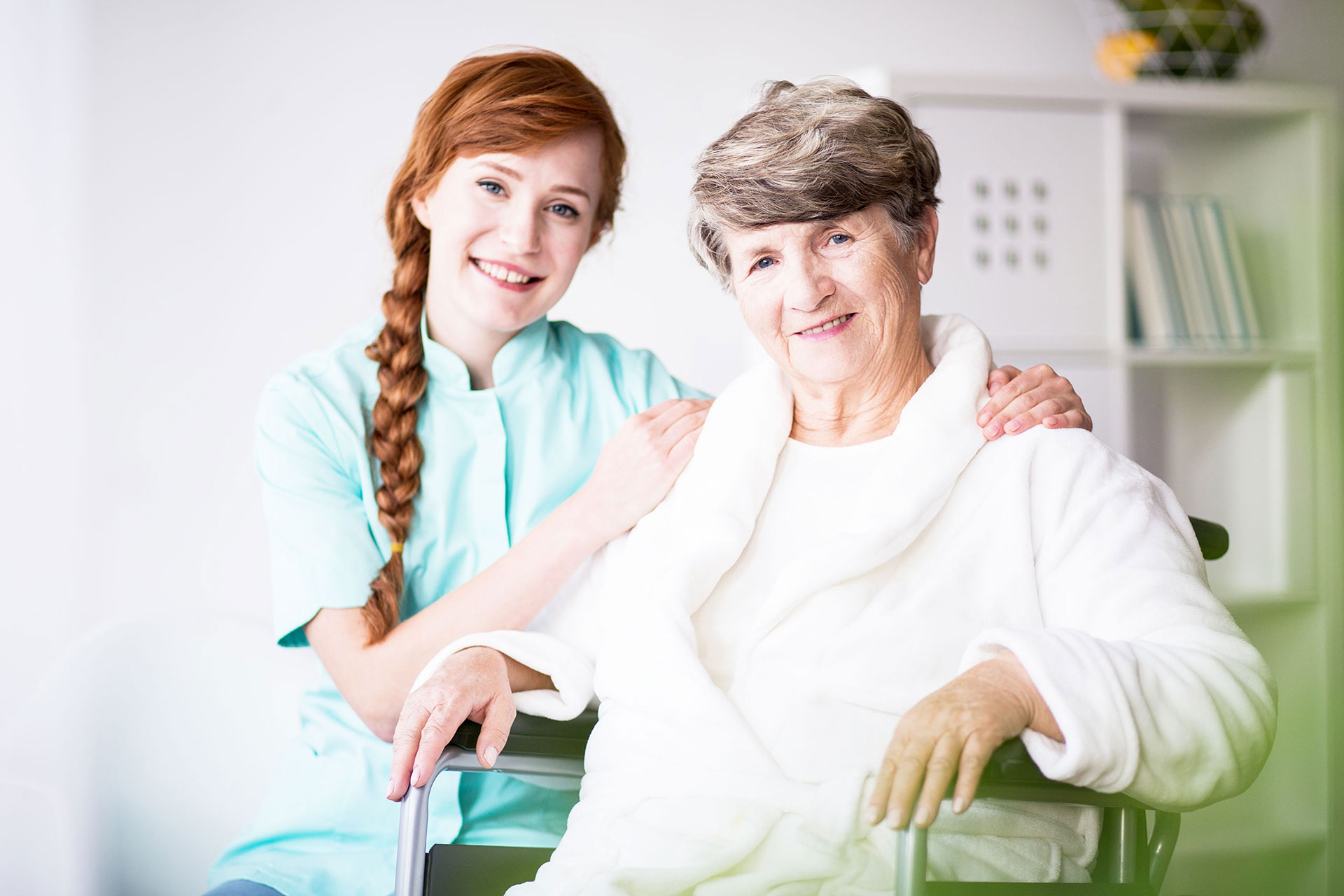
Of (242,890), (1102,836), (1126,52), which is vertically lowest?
(242,890)

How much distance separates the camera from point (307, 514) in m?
1.34

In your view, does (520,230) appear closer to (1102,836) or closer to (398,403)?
(398,403)

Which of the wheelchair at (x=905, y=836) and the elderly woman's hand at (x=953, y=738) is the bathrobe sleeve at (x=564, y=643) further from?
the elderly woman's hand at (x=953, y=738)

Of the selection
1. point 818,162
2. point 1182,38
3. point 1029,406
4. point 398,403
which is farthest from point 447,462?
point 1182,38

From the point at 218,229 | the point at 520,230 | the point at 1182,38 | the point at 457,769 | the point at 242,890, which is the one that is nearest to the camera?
the point at 457,769

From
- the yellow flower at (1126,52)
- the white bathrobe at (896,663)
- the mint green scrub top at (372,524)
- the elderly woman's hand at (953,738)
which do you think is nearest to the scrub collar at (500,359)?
the mint green scrub top at (372,524)

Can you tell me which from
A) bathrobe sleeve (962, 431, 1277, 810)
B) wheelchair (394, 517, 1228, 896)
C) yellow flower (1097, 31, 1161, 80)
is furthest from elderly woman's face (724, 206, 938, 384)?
yellow flower (1097, 31, 1161, 80)

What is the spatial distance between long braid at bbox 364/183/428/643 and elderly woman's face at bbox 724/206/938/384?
524 mm

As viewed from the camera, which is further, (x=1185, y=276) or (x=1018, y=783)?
(x=1185, y=276)

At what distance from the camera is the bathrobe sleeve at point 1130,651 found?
33.1 inches

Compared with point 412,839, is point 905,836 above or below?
above

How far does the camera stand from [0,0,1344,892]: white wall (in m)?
1.80

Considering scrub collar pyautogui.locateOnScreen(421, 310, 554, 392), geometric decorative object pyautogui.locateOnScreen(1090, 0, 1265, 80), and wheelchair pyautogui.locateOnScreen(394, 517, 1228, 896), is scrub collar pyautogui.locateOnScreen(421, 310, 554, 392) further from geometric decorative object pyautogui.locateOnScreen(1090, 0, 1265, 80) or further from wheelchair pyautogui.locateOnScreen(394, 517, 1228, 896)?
geometric decorative object pyautogui.locateOnScreen(1090, 0, 1265, 80)

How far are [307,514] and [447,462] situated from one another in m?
0.20
